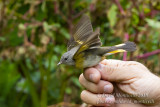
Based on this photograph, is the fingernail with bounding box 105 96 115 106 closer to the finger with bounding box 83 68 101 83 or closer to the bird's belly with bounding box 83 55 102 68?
the finger with bounding box 83 68 101 83

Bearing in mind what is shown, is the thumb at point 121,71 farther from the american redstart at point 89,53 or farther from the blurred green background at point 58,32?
A: the blurred green background at point 58,32

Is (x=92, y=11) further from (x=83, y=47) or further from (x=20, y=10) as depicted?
(x=83, y=47)

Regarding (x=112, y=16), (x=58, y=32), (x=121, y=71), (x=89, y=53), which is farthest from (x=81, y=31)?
→ (x=58, y=32)

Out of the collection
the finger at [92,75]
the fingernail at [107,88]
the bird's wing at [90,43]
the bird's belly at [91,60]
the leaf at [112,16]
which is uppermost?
the leaf at [112,16]

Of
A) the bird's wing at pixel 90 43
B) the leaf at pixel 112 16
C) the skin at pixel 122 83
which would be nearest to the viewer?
the bird's wing at pixel 90 43

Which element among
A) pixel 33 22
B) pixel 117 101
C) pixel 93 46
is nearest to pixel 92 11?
pixel 33 22

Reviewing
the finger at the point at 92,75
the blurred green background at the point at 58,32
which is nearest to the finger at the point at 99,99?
the finger at the point at 92,75
